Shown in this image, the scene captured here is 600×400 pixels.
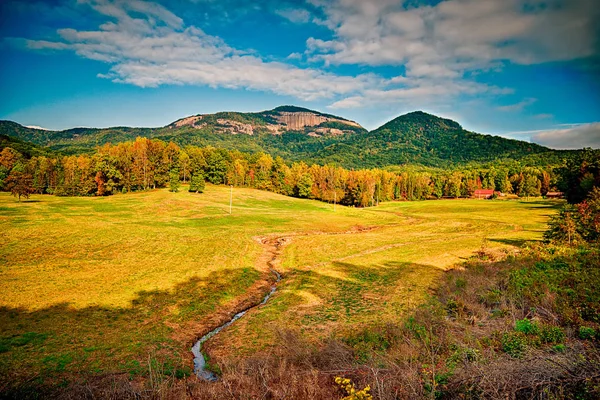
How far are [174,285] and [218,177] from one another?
99.3 meters

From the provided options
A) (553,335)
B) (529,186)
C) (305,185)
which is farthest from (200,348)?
(529,186)

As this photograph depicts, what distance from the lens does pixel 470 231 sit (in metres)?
53.3

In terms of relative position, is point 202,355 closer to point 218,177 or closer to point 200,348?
point 200,348

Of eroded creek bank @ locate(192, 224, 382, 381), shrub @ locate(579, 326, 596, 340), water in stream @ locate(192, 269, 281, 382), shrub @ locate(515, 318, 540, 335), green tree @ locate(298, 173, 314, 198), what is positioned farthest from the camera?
green tree @ locate(298, 173, 314, 198)

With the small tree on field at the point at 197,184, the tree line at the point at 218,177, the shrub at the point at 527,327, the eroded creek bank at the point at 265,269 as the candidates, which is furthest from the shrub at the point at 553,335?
the small tree on field at the point at 197,184

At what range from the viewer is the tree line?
93075 millimetres

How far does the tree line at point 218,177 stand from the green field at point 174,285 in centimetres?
3951

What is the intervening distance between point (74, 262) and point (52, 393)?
22061 millimetres

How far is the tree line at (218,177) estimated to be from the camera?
305ft

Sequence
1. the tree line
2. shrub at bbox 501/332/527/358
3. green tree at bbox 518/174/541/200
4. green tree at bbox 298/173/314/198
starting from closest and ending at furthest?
1. shrub at bbox 501/332/527/358
2. the tree line
3. green tree at bbox 298/173/314/198
4. green tree at bbox 518/174/541/200

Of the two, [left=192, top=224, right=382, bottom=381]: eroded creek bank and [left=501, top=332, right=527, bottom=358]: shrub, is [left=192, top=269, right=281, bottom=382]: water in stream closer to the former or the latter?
[left=192, top=224, right=382, bottom=381]: eroded creek bank

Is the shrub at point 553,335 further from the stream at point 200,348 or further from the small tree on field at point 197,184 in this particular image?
the small tree on field at point 197,184

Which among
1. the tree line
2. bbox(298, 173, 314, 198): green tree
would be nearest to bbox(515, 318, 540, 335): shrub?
the tree line

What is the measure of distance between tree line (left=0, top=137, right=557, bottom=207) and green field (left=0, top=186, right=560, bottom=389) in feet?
130
